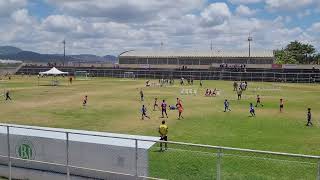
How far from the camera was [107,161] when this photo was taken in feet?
44.2

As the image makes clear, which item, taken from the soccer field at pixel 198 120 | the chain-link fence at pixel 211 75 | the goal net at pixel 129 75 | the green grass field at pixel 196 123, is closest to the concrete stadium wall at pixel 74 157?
the green grass field at pixel 196 123

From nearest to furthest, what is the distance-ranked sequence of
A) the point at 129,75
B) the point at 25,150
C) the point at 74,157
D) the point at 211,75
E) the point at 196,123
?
the point at 74,157 → the point at 25,150 → the point at 196,123 → the point at 211,75 → the point at 129,75

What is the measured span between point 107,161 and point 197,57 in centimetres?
12013

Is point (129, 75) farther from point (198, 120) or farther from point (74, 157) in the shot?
point (74, 157)

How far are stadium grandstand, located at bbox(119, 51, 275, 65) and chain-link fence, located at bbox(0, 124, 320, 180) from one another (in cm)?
11341

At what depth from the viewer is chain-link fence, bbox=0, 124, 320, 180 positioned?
13102 mm

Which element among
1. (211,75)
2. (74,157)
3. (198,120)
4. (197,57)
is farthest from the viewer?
(197,57)

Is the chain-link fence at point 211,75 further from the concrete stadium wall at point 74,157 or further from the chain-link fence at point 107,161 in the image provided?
the concrete stadium wall at point 74,157

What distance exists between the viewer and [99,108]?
135ft

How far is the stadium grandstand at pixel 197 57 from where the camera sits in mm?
127375

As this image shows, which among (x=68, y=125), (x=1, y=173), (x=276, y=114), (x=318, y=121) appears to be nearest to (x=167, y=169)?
(x=1, y=173)

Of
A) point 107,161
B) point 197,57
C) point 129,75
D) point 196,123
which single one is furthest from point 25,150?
point 197,57

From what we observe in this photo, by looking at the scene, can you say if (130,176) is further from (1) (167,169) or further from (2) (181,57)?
(2) (181,57)

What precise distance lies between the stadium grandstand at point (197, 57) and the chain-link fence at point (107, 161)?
113 m
